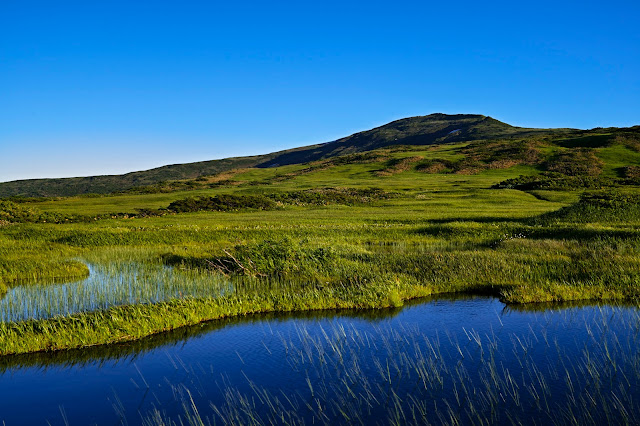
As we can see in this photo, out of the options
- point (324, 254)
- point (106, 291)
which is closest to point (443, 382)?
point (106, 291)

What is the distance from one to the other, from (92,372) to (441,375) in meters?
7.66

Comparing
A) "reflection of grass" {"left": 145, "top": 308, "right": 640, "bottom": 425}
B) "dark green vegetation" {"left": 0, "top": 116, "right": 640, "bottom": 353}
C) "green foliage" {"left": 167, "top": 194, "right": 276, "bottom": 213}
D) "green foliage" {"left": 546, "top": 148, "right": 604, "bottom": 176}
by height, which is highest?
"green foliage" {"left": 546, "top": 148, "right": 604, "bottom": 176}

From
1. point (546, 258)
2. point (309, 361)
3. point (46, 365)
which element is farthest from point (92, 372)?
point (546, 258)

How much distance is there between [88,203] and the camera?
206 ft

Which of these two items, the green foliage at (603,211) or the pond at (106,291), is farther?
the green foliage at (603,211)

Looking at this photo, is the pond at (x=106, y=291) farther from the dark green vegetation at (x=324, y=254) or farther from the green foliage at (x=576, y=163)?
the green foliage at (x=576, y=163)

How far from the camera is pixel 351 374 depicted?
35.7 feet

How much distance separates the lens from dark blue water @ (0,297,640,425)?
9.13 meters

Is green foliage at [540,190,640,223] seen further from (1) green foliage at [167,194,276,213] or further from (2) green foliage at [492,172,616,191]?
(2) green foliage at [492,172,616,191]

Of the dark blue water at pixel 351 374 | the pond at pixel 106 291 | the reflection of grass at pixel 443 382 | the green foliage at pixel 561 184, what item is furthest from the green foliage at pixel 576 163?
the reflection of grass at pixel 443 382

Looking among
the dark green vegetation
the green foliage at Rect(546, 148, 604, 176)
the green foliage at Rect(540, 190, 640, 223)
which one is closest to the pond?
the dark green vegetation

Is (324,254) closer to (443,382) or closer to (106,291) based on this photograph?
(106,291)

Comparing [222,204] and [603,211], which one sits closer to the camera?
[603,211]

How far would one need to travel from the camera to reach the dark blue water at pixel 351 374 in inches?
360
